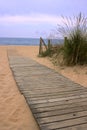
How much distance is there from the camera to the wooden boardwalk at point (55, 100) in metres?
3.14

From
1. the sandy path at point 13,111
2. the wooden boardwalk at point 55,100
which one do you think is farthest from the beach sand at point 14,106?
the wooden boardwalk at point 55,100

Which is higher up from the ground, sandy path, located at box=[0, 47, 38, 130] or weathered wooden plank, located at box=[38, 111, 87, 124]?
weathered wooden plank, located at box=[38, 111, 87, 124]

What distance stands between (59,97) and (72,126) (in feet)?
4.05

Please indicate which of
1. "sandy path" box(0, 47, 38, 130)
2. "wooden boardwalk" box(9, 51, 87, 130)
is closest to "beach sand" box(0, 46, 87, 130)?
"sandy path" box(0, 47, 38, 130)

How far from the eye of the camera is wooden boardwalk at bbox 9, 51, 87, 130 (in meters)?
3.14

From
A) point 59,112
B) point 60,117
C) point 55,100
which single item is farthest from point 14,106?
point 60,117

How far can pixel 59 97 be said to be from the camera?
4.24 metres

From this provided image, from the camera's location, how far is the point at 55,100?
406cm

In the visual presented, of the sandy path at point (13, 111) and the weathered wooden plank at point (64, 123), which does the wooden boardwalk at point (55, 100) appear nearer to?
the weathered wooden plank at point (64, 123)

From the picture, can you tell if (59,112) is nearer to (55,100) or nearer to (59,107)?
(59,107)

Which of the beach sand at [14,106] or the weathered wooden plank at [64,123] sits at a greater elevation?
the weathered wooden plank at [64,123]

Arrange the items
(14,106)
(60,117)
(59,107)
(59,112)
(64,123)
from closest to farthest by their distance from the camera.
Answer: (64,123) → (60,117) → (59,112) → (59,107) → (14,106)

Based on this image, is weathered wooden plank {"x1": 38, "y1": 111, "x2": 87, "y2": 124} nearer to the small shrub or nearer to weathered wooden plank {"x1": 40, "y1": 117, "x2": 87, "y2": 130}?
weathered wooden plank {"x1": 40, "y1": 117, "x2": 87, "y2": 130}

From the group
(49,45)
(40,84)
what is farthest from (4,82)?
(49,45)
